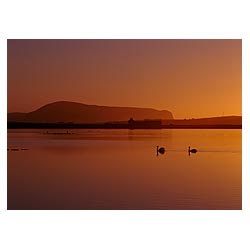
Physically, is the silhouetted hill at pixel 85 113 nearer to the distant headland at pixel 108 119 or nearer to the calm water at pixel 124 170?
the distant headland at pixel 108 119

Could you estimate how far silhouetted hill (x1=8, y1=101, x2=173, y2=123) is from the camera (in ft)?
18.4

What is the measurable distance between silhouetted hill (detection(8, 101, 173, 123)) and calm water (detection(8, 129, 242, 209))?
20cm

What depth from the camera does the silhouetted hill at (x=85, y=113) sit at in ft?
18.4

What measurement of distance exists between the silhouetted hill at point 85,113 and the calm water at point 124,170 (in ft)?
0.67

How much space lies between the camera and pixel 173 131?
573 centimetres

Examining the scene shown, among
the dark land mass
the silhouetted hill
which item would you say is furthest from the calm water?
the silhouetted hill

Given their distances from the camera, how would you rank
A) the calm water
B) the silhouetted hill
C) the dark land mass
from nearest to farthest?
the calm water
the silhouetted hill
the dark land mass

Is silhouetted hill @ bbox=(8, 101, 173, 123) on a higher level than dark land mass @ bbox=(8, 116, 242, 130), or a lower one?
higher

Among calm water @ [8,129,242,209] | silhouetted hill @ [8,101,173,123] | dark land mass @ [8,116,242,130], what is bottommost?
calm water @ [8,129,242,209]

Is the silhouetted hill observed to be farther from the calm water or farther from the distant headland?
the calm water
